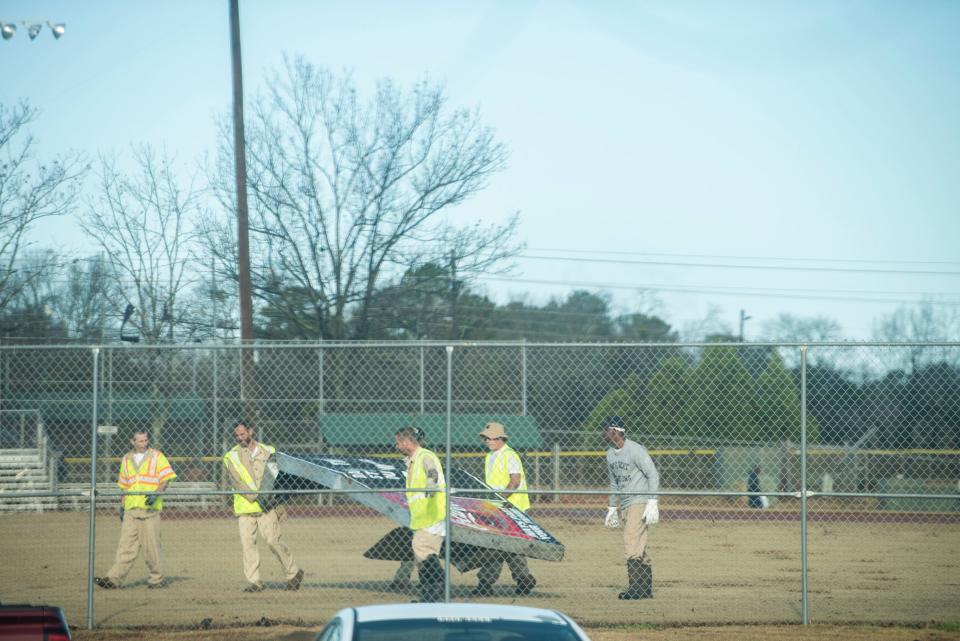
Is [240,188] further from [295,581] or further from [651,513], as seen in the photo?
[651,513]

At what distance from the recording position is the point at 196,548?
1794 centimetres

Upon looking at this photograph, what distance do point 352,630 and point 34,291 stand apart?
25401 millimetres

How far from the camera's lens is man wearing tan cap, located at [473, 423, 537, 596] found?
470 inches

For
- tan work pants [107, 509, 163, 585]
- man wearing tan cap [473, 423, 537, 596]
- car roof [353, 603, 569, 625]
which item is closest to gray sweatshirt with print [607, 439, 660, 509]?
man wearing tan cap [473, 423, 537, 596]

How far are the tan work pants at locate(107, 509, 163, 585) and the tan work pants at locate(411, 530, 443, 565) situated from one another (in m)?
4.05

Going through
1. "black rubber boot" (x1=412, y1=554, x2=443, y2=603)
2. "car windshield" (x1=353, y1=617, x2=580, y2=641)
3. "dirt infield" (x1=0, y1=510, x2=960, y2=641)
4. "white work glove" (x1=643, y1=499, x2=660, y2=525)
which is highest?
"car windshield" (x1=353, y1=617, x2=580, y2=641)

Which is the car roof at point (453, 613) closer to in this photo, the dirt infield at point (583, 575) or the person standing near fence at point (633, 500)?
the dirt infield at point (583, 575)

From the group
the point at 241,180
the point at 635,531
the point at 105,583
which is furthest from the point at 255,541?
the point at 241,180

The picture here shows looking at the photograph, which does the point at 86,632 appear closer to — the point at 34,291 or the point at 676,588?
the point at 676,588

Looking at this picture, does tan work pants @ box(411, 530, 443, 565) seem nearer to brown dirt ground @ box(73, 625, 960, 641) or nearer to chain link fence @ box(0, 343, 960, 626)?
chain link fence @ box(0, 343, 960, 626)

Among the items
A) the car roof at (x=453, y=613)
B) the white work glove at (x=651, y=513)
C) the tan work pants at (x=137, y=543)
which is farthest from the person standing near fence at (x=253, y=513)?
the car roof at (x=453, y=613)

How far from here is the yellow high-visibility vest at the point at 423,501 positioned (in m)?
10.7

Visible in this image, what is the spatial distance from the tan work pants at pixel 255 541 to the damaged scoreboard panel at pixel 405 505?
1.24 ft

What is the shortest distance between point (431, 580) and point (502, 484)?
5.71 ft
